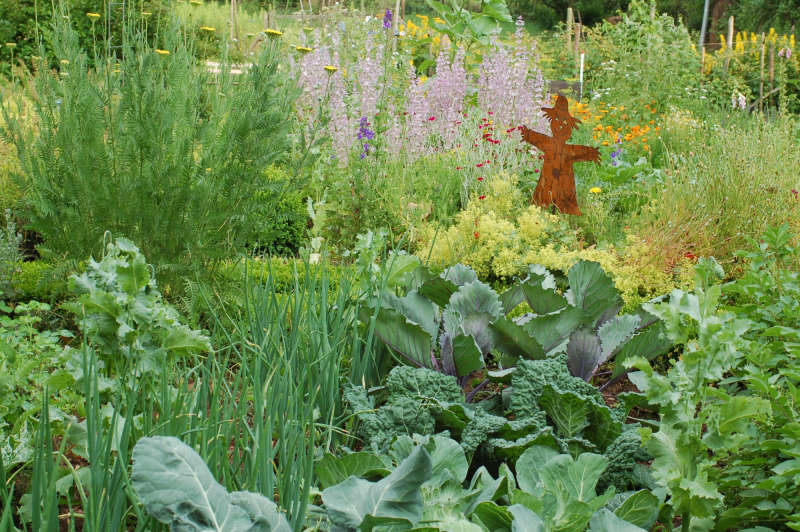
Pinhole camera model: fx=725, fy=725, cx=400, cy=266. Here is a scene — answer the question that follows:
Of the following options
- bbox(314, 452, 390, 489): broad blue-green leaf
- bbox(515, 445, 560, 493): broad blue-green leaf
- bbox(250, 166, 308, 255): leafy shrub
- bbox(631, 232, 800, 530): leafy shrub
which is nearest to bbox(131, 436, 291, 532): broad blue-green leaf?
bbox(314, 452, 390, 489): broad blue-green leaf

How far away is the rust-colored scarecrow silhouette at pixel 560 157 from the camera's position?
16.4ft

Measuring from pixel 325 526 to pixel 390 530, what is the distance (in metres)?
0.22

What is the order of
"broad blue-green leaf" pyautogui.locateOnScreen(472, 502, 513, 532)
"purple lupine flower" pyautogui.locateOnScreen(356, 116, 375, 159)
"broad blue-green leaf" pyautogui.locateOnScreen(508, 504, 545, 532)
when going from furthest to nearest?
"purple lupine flower" pyautogui.locateOnScreen(356, 116, 375, 159) < "broad blue-green leaf" pyautogui.locateOnScreen(472, 502, 513, 532) < "broad blue-green leaf" pyautogui.locateOnScreen(508, 504, 545, 532)

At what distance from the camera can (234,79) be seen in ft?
13.1

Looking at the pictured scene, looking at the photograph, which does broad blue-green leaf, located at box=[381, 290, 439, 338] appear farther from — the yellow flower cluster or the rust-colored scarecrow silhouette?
the rust-colored scarecrow silhouette

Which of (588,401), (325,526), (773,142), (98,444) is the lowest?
(325,526)

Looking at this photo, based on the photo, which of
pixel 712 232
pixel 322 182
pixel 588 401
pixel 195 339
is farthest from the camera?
pixel 322 182

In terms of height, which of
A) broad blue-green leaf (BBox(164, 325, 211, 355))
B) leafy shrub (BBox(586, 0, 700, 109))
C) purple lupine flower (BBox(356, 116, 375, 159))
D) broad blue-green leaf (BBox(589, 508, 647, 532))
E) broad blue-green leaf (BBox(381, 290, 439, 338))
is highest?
leafy shrub (BBox(586, 0, 700, 109))

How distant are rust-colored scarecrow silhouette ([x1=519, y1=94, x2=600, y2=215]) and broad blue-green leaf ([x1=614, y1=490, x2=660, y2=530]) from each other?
3.45m

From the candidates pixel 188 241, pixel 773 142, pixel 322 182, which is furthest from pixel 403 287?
pixel 773 142

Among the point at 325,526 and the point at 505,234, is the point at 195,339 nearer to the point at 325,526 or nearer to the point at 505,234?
the point at 325,526

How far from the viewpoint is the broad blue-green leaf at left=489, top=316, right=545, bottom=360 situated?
2447 millimetres

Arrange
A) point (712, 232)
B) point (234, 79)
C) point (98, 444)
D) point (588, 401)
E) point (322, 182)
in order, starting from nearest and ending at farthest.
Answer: point (98, 444), point (588, 401), point (234, 79), point (712, 232), point (322, 182)

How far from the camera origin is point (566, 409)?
215 cm
